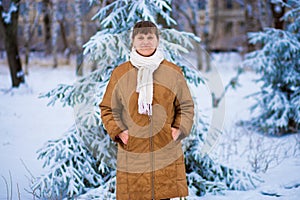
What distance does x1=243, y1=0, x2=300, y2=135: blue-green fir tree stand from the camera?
704 centimetres

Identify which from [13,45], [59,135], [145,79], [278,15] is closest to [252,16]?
[278,15]

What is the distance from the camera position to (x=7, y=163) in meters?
5.05

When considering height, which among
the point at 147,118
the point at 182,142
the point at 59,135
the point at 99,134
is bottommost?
the point at 59,135

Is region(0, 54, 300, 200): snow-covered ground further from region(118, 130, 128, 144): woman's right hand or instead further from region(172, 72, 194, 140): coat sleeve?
region(172, 72, 194, 140): coat sleeve

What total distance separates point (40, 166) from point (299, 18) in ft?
16.8

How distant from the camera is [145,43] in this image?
2.67 m

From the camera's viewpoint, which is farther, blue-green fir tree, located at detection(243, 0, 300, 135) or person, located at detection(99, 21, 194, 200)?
blue-green fir tree, located at detection(243, 0, 300, 135)

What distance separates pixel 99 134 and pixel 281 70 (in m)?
4.46

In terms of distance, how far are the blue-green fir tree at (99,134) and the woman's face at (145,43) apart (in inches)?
52.1

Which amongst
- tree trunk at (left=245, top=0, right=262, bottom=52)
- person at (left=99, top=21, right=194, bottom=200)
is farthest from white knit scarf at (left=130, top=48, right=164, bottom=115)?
tree trunk at (left=245, top=0, right=262, bottom=52)

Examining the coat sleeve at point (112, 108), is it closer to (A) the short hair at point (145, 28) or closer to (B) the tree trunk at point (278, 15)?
(A) the short hair at point (145, 28)

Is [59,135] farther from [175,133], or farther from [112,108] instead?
[175,133]

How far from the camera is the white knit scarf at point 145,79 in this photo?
2657 millimetres

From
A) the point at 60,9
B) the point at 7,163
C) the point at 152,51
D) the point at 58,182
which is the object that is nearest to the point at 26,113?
the point at 7,163
